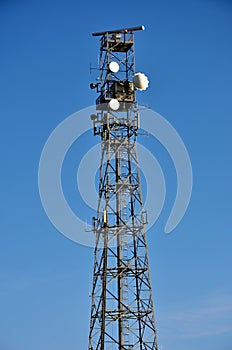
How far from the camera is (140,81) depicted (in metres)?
60.3

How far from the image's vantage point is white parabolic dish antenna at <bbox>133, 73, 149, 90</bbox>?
60.3 meters

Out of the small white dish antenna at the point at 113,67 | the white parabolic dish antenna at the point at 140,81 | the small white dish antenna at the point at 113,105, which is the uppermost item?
the small white dish antenna at the point at 113,67

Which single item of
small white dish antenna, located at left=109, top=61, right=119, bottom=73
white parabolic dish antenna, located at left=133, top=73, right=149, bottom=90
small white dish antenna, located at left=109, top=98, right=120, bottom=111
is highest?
small white dish antenna, located at left=109, top=61, right=119, bottom=73

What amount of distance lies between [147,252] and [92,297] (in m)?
4.66

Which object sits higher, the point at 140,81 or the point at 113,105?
the point at 140,81

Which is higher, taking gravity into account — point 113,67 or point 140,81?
point 113,67

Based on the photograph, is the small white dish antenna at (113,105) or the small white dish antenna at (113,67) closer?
the small white dish antenna at (113,105)

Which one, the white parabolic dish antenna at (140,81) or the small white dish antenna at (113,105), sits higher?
the white parabolic dish antenna at (140,81)

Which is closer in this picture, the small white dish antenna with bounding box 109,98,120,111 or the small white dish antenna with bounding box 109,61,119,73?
the small white dish antenna with bounding box 109,98,120,111

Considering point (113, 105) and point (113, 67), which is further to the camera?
point (113, 67)

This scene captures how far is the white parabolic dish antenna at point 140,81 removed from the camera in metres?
60.3

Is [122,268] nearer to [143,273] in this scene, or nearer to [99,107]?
[143,273]

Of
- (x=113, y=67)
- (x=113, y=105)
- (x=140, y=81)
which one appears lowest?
(x=113, y=105)

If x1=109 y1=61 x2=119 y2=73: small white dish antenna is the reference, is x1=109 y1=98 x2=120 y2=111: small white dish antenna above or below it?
below
